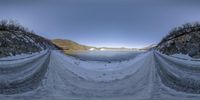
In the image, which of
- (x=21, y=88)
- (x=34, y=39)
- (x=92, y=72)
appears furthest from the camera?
(x=92, y=72)

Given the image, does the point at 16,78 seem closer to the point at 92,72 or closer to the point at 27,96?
the point at 27,96

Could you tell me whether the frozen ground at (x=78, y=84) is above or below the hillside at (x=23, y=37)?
below

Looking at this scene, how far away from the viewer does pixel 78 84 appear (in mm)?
11836

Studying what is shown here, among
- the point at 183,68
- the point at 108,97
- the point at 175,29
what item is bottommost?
the point at 108,97

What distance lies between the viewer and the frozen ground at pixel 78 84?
10.9m

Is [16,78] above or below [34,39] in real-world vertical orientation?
below

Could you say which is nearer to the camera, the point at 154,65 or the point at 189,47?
the point at 154,65

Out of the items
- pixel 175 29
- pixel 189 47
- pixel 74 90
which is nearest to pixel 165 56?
pixel 175 29

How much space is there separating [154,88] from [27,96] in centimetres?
325

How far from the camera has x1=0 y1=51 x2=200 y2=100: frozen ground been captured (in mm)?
10891

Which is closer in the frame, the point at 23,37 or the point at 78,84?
the point at 23,37

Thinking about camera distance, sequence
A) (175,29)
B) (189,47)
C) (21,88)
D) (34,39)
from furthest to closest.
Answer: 1. (189,47)
2. (21,88)
3. (175,29)
4. (34,39)

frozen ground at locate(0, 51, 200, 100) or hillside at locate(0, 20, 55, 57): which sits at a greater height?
hillside at locate(0, 20, 55, 57)

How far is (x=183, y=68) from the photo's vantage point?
431 inches
